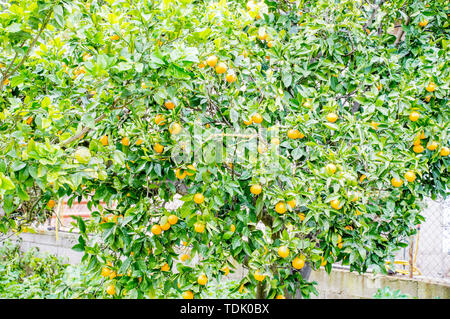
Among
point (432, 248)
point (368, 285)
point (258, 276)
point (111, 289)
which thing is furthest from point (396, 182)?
point (432, 248)

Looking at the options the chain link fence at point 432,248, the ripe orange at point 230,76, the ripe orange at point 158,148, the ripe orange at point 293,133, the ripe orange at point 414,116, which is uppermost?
the ripe orange at point 230,76

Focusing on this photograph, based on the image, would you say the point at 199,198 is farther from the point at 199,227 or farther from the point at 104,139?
the point at 104,139

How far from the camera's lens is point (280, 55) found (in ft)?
7.68

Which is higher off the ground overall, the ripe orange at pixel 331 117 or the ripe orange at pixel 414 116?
the ripe orange at pixel 414 116

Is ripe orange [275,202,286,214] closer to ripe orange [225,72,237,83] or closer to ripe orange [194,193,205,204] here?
ripe orange [194,193,205,204]

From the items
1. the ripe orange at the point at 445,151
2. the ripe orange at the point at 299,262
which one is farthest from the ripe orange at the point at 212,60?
the ripe orange at the point at 445,151

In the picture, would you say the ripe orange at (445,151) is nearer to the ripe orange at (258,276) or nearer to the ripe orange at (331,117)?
the ripe orange at (331,117)

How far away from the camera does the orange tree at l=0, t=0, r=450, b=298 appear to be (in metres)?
1.66

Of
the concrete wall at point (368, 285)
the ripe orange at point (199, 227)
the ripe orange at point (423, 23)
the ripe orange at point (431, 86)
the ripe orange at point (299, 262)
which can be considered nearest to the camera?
the ripe orange at point (199, 227)

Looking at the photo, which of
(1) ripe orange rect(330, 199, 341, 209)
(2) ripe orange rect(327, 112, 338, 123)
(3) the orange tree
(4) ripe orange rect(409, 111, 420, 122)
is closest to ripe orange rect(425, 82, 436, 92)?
(3) the orange tree

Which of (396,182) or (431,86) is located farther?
(431,86)

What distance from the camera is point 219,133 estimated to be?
6.27 ft

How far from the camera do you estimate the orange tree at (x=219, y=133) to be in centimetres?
166

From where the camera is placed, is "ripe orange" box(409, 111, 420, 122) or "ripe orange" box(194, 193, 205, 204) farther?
"ripe orange" box(409, 111, 420, 122)
